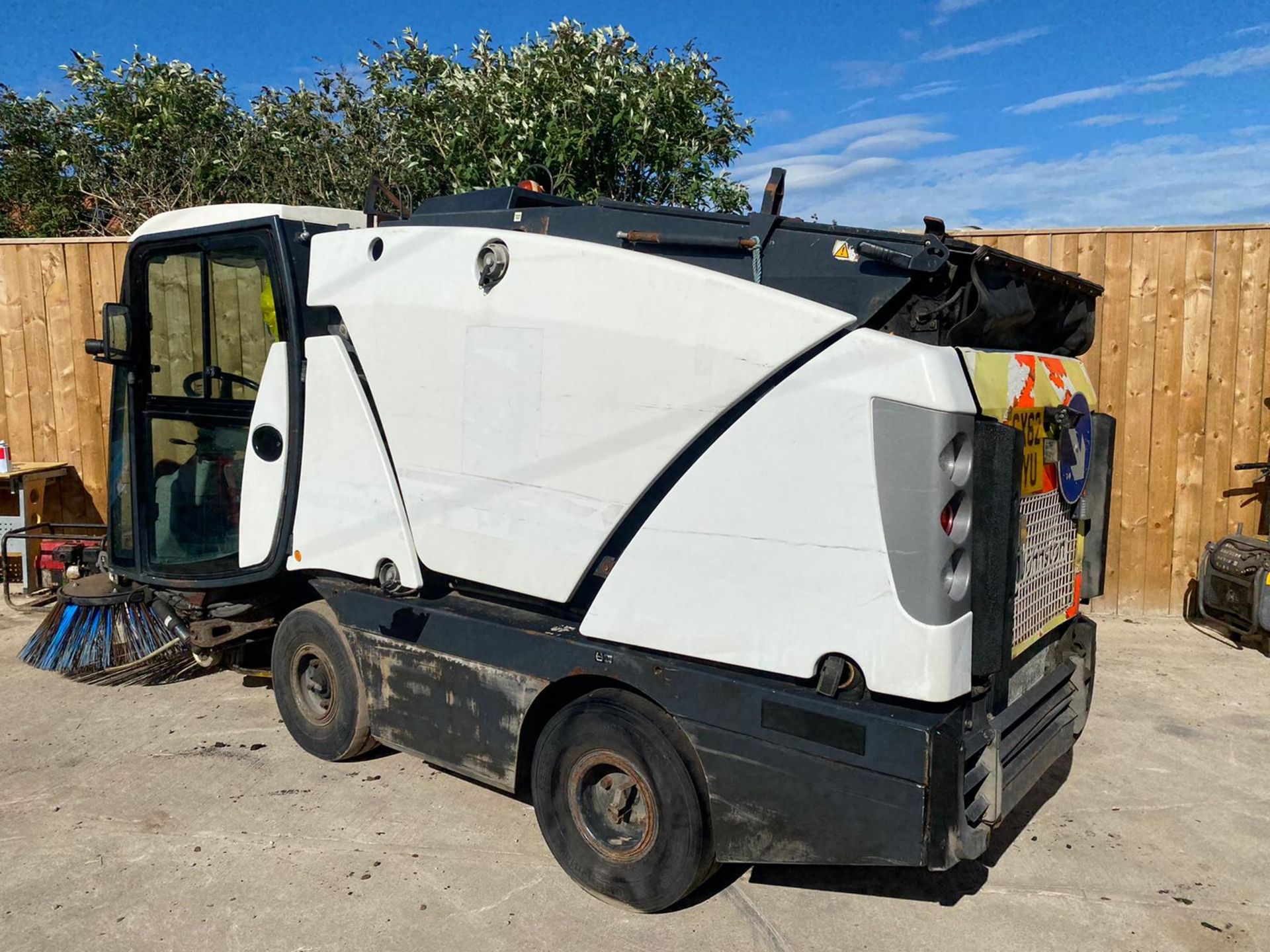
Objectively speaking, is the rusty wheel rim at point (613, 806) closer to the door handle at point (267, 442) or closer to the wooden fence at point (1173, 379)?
the door handle at point (267, 442)

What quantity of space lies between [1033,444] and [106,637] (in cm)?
479

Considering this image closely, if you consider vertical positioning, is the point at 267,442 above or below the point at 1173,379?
below

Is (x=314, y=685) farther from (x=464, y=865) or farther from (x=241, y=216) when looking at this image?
(x=241, y=216)

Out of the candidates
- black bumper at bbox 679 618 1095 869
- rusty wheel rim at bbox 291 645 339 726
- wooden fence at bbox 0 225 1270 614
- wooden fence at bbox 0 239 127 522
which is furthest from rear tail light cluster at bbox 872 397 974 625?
wooden fence at bbox 0 239 127 522

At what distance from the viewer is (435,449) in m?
3.60

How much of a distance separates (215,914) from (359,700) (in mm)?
1091

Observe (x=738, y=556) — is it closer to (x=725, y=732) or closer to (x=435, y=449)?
(x=725, y=732)

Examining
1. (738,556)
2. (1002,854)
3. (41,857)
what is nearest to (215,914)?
(41,857)

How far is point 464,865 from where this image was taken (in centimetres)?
346

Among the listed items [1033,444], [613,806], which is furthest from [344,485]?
[1033,444]

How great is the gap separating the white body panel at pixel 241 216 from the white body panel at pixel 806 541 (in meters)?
2.38

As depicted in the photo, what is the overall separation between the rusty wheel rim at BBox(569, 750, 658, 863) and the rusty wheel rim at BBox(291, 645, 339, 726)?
1453mm

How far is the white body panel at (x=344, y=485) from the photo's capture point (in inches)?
149

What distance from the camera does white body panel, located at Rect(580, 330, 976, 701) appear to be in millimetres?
2578
